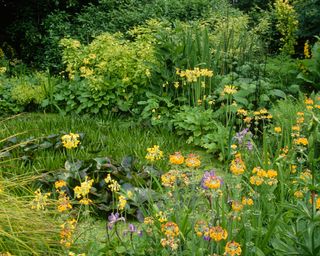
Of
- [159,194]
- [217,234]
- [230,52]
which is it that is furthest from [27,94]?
[217,234]

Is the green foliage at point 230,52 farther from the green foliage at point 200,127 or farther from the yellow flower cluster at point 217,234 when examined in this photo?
the yellow flower cluster at point 217,234

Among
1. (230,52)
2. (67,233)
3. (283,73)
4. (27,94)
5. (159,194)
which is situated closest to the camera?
(67,233)

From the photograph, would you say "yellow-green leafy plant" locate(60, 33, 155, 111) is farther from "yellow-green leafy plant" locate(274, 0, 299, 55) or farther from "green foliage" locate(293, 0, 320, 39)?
"green foliage" locate(293, 0, 320, 39)

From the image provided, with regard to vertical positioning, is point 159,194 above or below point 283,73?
below

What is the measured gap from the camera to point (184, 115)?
5078mm

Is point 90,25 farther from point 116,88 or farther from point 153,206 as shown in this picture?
point 153,206

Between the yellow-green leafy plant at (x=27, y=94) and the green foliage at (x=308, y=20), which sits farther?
the green foliage at (x=308, y=20)

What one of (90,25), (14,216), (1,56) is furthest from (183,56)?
(1,56)

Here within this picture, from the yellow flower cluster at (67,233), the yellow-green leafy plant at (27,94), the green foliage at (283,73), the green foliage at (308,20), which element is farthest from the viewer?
the green foliage at (308,20)

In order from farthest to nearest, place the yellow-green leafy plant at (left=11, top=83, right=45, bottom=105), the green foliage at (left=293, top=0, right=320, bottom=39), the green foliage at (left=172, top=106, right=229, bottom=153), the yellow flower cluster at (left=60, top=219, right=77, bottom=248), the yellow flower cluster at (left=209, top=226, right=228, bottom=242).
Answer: the green foliage at (left=293, top=0, right=320, bottom=39)
the yellow-green leafy plant at (left=11, top=83, right=45, bottom=105)
the green foliage at (left=172, top=106, right=229, bottom=153)
the yellow flower cluster at (left=60, top=219, right=77, bottom=248)
the yellow flower cluster at (left=209, top=226, right=228, bottom=242)

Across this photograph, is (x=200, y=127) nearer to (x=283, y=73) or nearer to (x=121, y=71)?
(x=121, y=71)

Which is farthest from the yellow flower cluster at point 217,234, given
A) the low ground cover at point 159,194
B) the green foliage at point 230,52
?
the green foliage at point 230,52

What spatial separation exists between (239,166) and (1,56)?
304 inches

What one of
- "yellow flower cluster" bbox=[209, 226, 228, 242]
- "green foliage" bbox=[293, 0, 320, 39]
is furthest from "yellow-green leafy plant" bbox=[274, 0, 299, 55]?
"yellow flower cluster" bbox=[209, 226, 228, 242]
